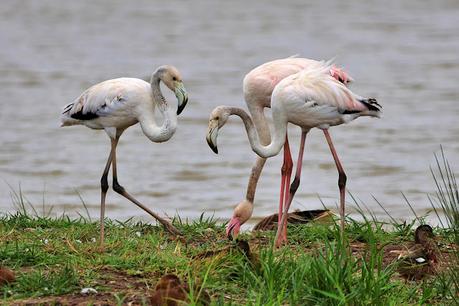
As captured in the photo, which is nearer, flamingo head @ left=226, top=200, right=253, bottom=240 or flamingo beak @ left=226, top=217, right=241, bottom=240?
flamingo beak @ left=226, top=217, right=241, bottom=240

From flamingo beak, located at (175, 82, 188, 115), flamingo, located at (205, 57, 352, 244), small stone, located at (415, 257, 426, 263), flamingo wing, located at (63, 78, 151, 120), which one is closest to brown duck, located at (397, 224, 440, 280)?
small stone, located at (415, 257, 426, 263)

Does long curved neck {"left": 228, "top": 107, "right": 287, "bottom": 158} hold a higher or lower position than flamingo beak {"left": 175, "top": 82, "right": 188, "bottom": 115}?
lower

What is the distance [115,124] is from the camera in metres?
7.50

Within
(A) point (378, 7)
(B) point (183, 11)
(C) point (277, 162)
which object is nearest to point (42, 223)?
(C) point (277, 162)

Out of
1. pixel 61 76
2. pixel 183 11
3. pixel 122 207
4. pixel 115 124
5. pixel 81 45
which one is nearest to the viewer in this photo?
pixel 115 124

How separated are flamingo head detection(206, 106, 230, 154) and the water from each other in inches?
98.0

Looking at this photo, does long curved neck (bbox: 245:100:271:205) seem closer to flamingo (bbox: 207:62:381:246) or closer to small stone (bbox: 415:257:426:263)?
flamingo (bbox: 207:62:381:246)

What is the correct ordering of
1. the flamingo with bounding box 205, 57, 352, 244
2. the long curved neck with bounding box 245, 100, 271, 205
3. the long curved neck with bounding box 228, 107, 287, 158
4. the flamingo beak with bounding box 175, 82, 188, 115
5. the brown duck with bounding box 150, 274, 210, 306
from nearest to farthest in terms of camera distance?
the brown duck with bounding box 150, 274, 210, 306 < the flamingo beak with bounding box 175, 82, 188, 115 < the long curved neck with bounding box 228, 107, 287, 158 < the flamingo with bounding box 205, 57, 352, 244 < the long curved neck with bounding box 245, 100, 271, 205

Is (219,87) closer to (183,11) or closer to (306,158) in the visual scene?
(306,158)

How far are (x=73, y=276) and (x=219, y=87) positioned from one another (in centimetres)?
1060

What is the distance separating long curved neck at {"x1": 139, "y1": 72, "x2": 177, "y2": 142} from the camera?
7.34 metres

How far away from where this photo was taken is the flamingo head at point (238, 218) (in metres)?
7.66

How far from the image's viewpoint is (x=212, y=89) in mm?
16016

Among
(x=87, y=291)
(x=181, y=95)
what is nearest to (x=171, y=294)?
(x=87, y=291)
